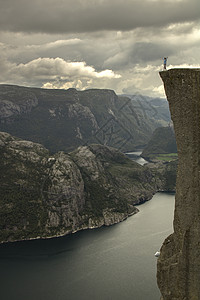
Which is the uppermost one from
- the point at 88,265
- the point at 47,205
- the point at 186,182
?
the point at 186,182

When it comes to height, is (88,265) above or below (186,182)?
below

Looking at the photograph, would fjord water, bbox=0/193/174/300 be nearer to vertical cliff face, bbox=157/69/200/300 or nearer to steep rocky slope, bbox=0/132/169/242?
steep rocky slope, bbox=0/132/169/242

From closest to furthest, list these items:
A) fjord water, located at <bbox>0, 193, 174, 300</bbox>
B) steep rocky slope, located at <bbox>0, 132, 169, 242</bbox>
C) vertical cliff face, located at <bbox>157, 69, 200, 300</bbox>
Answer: vertical cliff face, located at <bbox>157, 69, 200, 300</bbox> < fjord water, located at <bbox>0, 193, 174, 300</bbox> < steep rocky slope, located at <bbox>0, 132, 169, 242</bbox>

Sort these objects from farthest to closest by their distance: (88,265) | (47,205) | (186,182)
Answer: (47,205)
(88,265)
(186,182)

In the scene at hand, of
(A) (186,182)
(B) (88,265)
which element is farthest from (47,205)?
(A) (186,182)

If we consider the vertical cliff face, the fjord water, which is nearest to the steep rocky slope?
the fjord water

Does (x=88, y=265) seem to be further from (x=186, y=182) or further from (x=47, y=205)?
(x=186, y=182)

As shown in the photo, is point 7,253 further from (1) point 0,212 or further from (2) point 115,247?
(2) point 115,247

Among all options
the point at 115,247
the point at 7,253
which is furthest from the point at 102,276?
the point at 7,253
